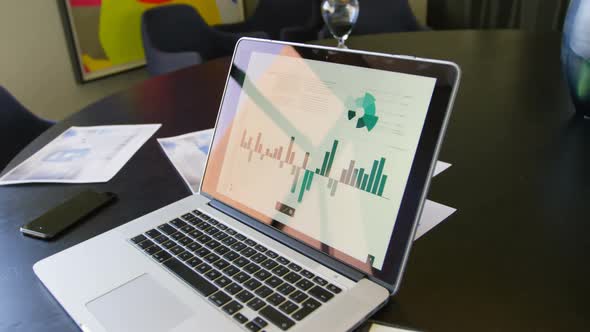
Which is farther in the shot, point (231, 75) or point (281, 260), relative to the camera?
point (231, 75)

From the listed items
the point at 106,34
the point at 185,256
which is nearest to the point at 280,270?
the point at 185,256

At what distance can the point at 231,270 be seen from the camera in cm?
54

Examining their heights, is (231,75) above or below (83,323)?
above

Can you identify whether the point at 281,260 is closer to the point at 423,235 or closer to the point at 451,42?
the point at 423,235

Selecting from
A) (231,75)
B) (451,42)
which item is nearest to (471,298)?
(231,75)

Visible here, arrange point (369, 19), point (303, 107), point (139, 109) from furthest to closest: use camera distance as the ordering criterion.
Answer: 1. point (369, 19)
2. point (139, 109)
3. point (303, 107)

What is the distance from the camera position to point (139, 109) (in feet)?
3.93

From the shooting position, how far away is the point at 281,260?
549 millimetres

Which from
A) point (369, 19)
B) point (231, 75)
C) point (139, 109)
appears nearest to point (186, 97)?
point (139, 109)

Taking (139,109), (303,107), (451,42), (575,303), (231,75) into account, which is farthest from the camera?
(451,42)

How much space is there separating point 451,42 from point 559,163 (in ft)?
3.24

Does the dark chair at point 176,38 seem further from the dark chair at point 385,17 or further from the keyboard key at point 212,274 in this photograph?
the keyboard key at point 212,274

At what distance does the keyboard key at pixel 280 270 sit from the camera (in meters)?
0.53

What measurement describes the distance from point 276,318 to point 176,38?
2537 millimetres
